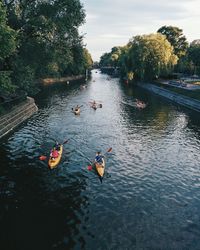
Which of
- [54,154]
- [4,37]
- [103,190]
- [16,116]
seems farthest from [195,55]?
[103,190]

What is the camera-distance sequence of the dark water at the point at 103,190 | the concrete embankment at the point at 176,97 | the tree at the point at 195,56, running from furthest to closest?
the tree at the point at 195,56
the concrete embankment at the point at 176,97
the dark water at the point at 103,190

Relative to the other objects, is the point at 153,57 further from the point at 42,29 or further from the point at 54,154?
the point at 54,154

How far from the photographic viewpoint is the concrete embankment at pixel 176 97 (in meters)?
81.2

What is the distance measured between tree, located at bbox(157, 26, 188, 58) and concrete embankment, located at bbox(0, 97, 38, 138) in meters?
112

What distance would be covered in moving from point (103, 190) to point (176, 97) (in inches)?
2643

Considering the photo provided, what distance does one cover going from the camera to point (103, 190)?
3303cm

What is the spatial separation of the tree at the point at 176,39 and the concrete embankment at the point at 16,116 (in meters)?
112

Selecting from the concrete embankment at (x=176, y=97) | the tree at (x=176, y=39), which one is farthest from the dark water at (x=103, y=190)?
the tree at (x=176, y=39)

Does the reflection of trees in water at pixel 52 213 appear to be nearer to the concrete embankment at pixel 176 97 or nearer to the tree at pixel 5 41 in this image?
the tree at pixel 5 41

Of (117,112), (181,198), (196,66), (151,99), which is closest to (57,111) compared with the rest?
(117,112)

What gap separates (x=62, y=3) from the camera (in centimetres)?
5734

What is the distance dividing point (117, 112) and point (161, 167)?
122 ft

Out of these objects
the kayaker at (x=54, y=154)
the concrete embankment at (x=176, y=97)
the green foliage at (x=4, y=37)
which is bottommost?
the concrete embankment at (x=176, y=97)

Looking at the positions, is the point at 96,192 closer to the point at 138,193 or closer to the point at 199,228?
the point at 138,193
